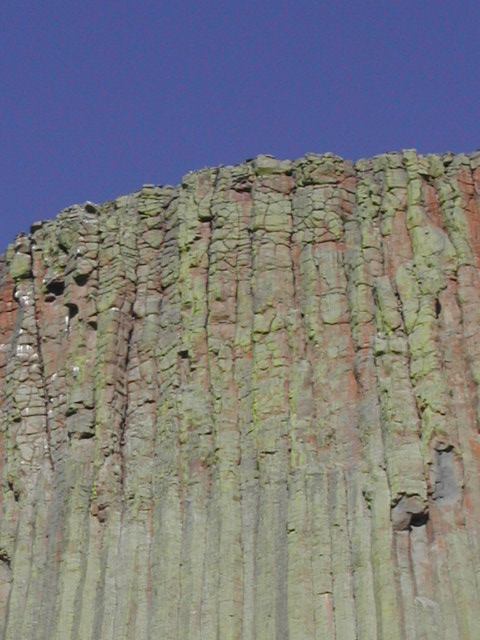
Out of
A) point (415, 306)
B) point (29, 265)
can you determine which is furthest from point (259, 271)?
point (29, 265)

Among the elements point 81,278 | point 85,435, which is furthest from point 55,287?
point 85,435

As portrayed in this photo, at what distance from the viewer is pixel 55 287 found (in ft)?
113

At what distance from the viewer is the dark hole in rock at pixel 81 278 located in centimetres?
3369

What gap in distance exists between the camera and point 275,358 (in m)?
31.0

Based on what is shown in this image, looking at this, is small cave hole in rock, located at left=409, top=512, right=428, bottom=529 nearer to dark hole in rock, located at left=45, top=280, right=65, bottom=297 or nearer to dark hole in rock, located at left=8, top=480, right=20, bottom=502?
dark hole in rock, located at left=8, top=480, right=20, bottom=502

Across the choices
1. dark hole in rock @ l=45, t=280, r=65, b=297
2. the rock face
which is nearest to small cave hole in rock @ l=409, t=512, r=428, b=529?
the rock face

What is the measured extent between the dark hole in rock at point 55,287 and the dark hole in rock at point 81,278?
0.59m

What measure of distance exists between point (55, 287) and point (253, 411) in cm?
575

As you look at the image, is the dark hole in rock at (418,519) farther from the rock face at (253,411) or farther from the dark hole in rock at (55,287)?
the dark hole in rock at (55,287)

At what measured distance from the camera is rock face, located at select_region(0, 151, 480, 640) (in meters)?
28.4

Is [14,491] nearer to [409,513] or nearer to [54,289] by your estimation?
[54,289]

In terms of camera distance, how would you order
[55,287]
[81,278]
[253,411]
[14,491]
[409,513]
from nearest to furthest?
[409,513], [253,411], [14,491], [81,278], [55,287]

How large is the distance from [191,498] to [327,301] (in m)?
4.17

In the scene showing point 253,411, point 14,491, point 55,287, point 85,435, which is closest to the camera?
point 253,411
